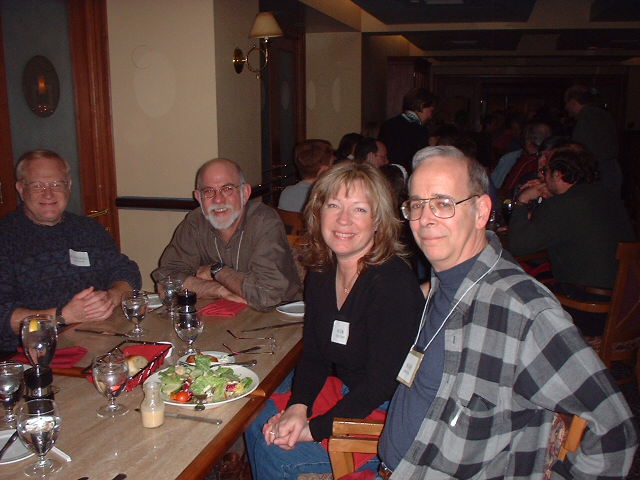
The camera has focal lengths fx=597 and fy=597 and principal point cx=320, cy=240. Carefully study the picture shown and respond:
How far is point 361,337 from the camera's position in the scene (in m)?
1.95

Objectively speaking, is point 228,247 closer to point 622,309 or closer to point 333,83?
point 622,309

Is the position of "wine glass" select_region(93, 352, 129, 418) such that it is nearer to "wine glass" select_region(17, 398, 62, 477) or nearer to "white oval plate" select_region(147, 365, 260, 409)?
"white oval plate" select_region(147, 365, 260, 409)

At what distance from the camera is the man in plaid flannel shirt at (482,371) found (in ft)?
3.96

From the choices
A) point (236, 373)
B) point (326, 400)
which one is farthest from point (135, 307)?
point (326, 400)

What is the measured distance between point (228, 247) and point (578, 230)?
1.78 m

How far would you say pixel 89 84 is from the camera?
163 inches

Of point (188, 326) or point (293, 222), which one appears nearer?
point (188, 326)

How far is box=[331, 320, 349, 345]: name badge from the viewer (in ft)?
6.45

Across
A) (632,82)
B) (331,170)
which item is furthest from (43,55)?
(632,82)

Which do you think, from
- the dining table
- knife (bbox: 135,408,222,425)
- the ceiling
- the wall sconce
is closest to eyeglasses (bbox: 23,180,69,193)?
the dining table

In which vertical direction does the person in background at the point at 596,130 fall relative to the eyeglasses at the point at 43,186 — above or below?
above

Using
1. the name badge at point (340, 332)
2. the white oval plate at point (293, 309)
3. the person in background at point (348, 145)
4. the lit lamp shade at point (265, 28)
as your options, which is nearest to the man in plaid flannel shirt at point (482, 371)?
the name badge at point (340, 332)

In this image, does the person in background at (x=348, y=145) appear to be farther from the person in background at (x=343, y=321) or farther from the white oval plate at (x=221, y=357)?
the white oval plate at (x=221, y=357)

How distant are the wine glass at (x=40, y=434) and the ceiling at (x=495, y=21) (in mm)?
5081
